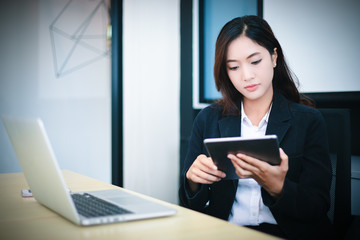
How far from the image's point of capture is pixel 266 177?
3.63 ft

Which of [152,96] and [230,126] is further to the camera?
[152,96]

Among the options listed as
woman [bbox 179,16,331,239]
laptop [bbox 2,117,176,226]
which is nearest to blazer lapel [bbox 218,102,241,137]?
woman [bbox 179,16,331,239]

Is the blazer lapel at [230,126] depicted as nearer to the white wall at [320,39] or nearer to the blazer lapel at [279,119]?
the blazer lapel at [279,119]

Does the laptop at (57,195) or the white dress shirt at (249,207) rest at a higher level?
the laptop at (57,195)

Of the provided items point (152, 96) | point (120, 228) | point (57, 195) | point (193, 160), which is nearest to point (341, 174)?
point (193, 160)

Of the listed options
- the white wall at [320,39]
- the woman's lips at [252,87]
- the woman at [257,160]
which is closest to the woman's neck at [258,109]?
the woman at [257,160]

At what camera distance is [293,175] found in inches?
51.9

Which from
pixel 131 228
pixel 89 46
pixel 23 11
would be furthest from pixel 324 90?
pixel 23 11

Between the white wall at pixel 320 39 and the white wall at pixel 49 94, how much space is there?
1.45m

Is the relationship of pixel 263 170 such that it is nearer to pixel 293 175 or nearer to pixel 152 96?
pixel 293 175

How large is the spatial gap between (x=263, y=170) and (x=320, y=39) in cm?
121

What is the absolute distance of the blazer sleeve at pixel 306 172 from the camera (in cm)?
117

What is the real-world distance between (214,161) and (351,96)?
3.46ft

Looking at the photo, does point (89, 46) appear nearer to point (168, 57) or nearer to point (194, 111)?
point (168, 57)
